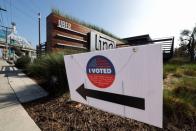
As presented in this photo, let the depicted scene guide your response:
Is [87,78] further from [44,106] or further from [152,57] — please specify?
[44,106]

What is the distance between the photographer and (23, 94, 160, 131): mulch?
2307 mm

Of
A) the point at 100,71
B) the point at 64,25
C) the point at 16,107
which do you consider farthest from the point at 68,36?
the point at 100,71

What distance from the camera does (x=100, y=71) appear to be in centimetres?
169

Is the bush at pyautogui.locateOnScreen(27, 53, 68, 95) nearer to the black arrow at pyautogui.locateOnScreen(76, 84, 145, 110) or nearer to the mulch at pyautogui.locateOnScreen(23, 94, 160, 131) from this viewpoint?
the mulch at pyautogui.locateOnScreen(23, 94, 160, 131)

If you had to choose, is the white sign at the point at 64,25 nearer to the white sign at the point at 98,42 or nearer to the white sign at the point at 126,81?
the white sign at the point at 98,42

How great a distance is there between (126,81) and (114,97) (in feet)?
0.81

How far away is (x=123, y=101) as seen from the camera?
1514mm

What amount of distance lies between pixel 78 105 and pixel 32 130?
3.33 feet

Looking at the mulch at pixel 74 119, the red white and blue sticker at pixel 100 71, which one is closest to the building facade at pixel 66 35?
the mulch at pixel 74 119

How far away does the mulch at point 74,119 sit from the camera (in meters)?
2.31

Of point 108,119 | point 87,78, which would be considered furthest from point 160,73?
point 108,119

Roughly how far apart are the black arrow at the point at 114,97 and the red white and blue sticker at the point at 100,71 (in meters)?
0.10

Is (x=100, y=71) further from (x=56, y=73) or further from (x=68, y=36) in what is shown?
(x=68, y=36)

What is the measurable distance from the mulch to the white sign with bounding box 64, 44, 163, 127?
648 mm
